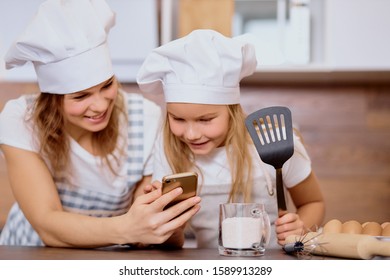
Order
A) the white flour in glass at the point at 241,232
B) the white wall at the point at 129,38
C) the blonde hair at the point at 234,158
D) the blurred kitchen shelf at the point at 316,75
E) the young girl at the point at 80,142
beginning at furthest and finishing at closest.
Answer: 1. the blurred kitchen shelf at the point at 316,75
2. the white wall at the point at 129,38
3. the blonde hair at the point at 234,158
4. the young girl at the point at 80,142
5. the white flour in glass at the point at 241,232

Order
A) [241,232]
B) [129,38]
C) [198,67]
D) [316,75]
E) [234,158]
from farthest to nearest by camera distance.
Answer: [316,75], [129,38], [234,158], [198,67], [241,232]

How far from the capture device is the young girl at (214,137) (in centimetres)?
93

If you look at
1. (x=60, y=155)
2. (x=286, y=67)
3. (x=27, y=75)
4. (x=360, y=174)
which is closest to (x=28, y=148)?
(x=60, y=155)

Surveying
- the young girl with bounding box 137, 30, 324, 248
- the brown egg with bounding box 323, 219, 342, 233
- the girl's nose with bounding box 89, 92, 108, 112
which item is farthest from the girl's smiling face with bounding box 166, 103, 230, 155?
the brown egg with bounding box 323, 219, 342, 233

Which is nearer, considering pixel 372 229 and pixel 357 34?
pixel 372 229

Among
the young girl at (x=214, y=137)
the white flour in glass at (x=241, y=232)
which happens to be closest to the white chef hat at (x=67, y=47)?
the young girl at (x=214, y=137)

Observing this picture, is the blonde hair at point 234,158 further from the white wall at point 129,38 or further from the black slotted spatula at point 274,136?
the white wall at point 129,38

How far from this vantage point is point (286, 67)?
1710 mm

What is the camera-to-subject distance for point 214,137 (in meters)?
0.99

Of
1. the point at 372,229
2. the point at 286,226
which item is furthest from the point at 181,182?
the point at 372,229

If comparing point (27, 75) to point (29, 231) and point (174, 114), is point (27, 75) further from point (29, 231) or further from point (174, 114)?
point (174, 114)

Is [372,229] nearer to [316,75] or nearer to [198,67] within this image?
[198,67]

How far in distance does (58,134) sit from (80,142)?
5cm
